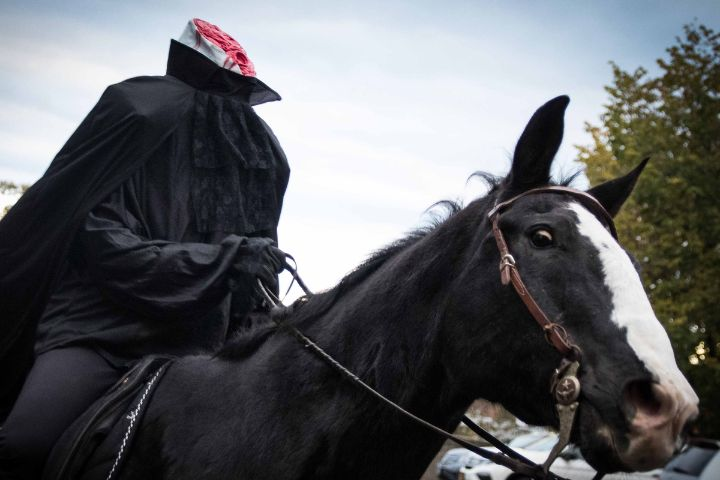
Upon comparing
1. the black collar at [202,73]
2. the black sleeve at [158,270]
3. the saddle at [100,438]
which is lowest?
the saddle at [100,438]

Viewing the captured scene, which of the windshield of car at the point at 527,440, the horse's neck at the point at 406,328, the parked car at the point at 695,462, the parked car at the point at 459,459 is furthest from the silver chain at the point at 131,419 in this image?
the parked car at the point at 459,459

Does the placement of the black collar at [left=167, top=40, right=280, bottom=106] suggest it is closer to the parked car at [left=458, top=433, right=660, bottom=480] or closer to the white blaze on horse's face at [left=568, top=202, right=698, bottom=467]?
the white blaze on horse's face at [left=568, top=202, right=698, bottom=467]

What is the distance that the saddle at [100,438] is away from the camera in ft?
8.86

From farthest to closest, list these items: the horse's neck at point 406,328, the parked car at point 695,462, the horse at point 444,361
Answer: the parked car at point 695,462, the horse's neck at point 406,328, the horse at point 444,361

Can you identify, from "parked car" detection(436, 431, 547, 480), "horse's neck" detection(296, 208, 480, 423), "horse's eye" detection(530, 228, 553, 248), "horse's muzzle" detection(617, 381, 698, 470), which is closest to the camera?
"horse's muzzle" detection(617, 381, 698, 470)

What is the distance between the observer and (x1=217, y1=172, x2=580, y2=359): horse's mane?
2.79 metres

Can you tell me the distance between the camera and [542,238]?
2275 millimetres

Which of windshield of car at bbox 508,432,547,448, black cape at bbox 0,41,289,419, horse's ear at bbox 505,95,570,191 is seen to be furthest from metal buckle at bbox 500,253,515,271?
windshield of car at bbox 508,432,547,448

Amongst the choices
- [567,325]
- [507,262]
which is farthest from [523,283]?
[567,325]

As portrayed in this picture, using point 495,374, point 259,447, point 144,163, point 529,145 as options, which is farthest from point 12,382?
point 529,145

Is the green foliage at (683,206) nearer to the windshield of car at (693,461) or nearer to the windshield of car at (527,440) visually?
the windshield of car at (527,440)

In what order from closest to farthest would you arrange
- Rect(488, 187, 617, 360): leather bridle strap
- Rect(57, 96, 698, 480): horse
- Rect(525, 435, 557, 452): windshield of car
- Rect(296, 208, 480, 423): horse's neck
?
Rect(57, 96, 698, 480): horse → Rect(488, 187, 617, 360): leather bridle strap → Rect(296, 208, 480, 423): horse's neck → Rect(525, 435, 557, 452): windshield of car

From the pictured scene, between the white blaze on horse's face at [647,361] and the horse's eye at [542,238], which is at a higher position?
the horse's eye at [542,238]

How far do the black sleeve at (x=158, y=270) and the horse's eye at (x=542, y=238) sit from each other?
1.31 metres
